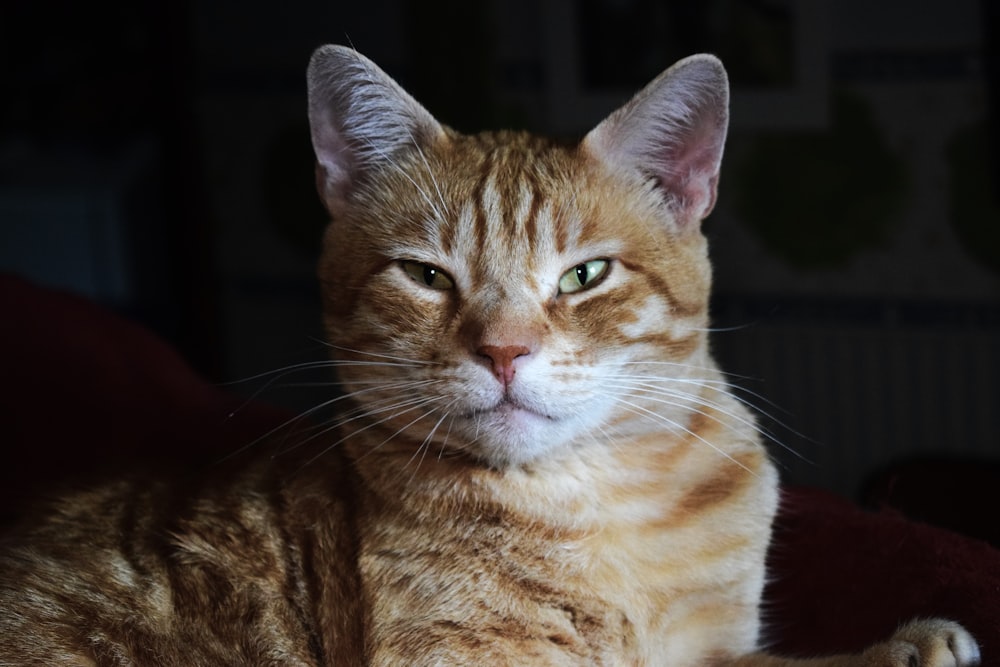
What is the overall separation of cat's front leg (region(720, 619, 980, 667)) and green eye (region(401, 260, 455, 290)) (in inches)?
23.0

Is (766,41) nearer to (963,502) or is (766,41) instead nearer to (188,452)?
(963,502)

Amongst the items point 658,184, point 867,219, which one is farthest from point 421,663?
point 867,219

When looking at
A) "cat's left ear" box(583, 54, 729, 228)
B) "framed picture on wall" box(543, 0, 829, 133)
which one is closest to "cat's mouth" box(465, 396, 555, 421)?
"cat's left ear" box(583, 54, 729, 228)

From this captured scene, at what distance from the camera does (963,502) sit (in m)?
1.63

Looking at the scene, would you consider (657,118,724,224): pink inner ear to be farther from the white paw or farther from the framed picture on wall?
the framed picture on wall

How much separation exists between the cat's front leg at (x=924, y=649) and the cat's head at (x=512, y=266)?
31 cm

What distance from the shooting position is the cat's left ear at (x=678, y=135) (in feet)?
4.11

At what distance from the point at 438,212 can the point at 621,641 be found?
50cm

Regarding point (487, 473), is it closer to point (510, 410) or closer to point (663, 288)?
point (510, 410)

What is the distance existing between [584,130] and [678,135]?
81.8 inches

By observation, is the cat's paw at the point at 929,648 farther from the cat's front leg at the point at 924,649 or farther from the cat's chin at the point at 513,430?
the cat's chin at the point at 513,430

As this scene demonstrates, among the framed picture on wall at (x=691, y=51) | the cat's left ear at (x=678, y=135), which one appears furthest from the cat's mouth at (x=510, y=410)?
the framed picture on wall at (x=691, y=51)

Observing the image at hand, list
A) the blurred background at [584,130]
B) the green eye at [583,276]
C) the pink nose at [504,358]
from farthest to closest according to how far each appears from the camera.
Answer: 1. the blurred background at [584,130]
2. the green eye at [583,276]
3. the pink nose at [504,358]

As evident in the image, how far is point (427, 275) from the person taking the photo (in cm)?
128
